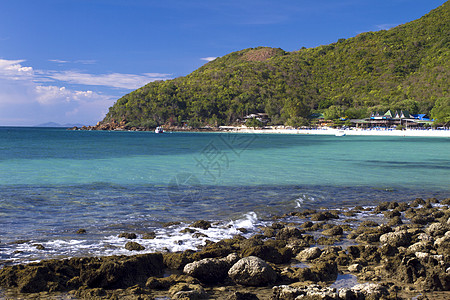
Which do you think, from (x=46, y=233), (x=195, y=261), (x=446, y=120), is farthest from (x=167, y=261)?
(x=446, y=120)

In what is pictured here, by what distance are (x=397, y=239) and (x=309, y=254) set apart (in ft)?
8.21

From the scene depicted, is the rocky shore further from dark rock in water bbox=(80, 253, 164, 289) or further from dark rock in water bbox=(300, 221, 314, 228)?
dark rock in water bbox=(300, 221, 314, 228)

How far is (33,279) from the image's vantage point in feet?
21.7

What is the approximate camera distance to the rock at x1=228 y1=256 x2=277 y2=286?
6.85 meters

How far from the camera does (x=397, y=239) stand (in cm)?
930

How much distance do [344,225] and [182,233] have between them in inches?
189

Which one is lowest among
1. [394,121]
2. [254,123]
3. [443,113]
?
[394,121]

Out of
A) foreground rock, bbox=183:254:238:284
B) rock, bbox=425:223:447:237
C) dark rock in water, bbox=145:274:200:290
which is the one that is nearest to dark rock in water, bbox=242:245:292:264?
foreground rock, bbox=183:254:238:284

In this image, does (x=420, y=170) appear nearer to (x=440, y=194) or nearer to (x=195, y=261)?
(x=440, y=194)

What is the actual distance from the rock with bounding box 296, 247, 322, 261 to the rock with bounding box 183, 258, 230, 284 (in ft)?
6.52

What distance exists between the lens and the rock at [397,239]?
9266mm

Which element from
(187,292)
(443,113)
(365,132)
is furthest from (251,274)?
(443,113)

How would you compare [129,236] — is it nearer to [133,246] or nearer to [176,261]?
[133,246]

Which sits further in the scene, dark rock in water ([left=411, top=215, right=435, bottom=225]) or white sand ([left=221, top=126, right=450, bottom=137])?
Answer: white sand ([left=221, top=126, right=450, bottom=137])
